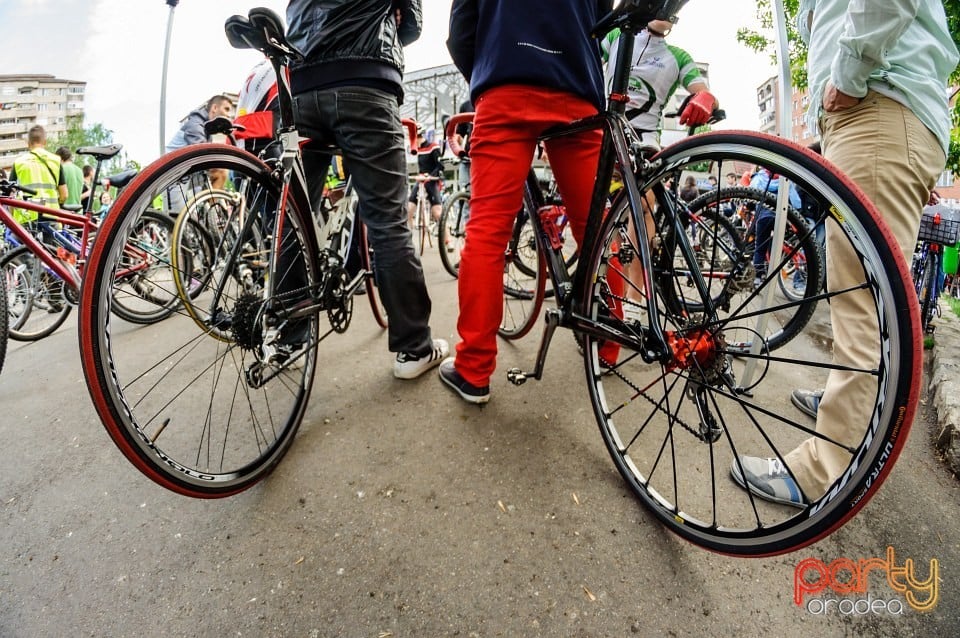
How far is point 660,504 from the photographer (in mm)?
1217

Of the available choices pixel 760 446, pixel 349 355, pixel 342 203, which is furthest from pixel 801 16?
pixel 349 355

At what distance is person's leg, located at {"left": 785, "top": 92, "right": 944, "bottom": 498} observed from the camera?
1.22 meters

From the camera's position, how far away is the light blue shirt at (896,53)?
1.13m

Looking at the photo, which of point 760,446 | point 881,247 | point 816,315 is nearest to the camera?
point 881,247

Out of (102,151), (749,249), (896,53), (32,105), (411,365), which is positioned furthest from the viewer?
(32,105)

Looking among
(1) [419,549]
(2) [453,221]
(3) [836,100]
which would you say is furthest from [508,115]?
(2) [453,221]

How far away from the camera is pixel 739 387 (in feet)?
4.43

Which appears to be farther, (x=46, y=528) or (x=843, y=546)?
(x=46, y=528)

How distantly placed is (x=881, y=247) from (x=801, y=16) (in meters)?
1.34

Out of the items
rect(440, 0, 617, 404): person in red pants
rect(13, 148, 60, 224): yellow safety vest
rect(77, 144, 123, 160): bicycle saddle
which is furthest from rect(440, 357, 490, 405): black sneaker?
rect(13, 148, 60, 224): yellow safety vest

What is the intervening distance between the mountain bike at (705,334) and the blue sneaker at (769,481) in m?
0.03

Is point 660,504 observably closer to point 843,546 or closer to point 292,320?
point 843,546

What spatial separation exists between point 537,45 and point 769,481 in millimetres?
1628

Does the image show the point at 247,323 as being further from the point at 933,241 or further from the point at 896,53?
the point at 933,241
